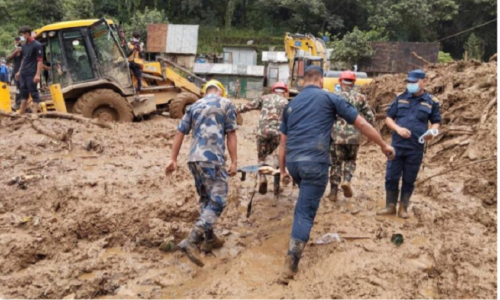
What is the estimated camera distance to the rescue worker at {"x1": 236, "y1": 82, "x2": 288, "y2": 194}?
225 inches

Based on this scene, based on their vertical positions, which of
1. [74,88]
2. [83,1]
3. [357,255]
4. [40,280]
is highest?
[83,1]

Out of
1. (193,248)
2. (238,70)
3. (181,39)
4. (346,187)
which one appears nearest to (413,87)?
(346,187)

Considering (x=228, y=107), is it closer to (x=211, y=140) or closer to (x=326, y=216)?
(x=211, y=140)

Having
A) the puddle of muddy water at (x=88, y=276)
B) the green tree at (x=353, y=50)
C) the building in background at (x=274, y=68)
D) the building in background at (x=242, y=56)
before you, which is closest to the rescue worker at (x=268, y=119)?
the puddle of muddy water at (x=88, y=276)

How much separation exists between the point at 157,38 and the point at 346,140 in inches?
1167

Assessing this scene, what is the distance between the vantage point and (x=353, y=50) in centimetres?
2825

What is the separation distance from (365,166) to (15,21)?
29.7 metres

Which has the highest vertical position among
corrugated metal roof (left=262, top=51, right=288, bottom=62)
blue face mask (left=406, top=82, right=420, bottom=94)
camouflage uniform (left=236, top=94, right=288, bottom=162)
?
corrugated metal roof (left=262, top=51, right=288, bottom=62)

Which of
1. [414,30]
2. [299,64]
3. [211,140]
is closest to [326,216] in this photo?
[211,140]

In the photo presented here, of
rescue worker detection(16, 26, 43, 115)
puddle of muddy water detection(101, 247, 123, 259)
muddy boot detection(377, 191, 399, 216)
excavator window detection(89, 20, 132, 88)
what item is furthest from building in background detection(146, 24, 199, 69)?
puddle of muddy water detection(101, 247, 123, 259)

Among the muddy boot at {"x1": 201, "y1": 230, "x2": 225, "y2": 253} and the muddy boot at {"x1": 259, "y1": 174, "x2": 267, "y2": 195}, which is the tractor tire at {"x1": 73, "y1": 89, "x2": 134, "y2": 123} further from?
the muddy boot at {"x1": 201, "y1": 230, "x2": 225, "y2": 253}

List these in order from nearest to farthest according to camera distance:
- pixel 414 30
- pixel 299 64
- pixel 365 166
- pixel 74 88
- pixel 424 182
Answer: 1. pixel 424 182
2. pixel 365 166
3. pixel 74 88
4. pixel 299 64
5. pixel 414 30

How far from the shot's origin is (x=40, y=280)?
3.63m

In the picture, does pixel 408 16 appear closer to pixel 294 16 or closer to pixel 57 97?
pixel 294 16
